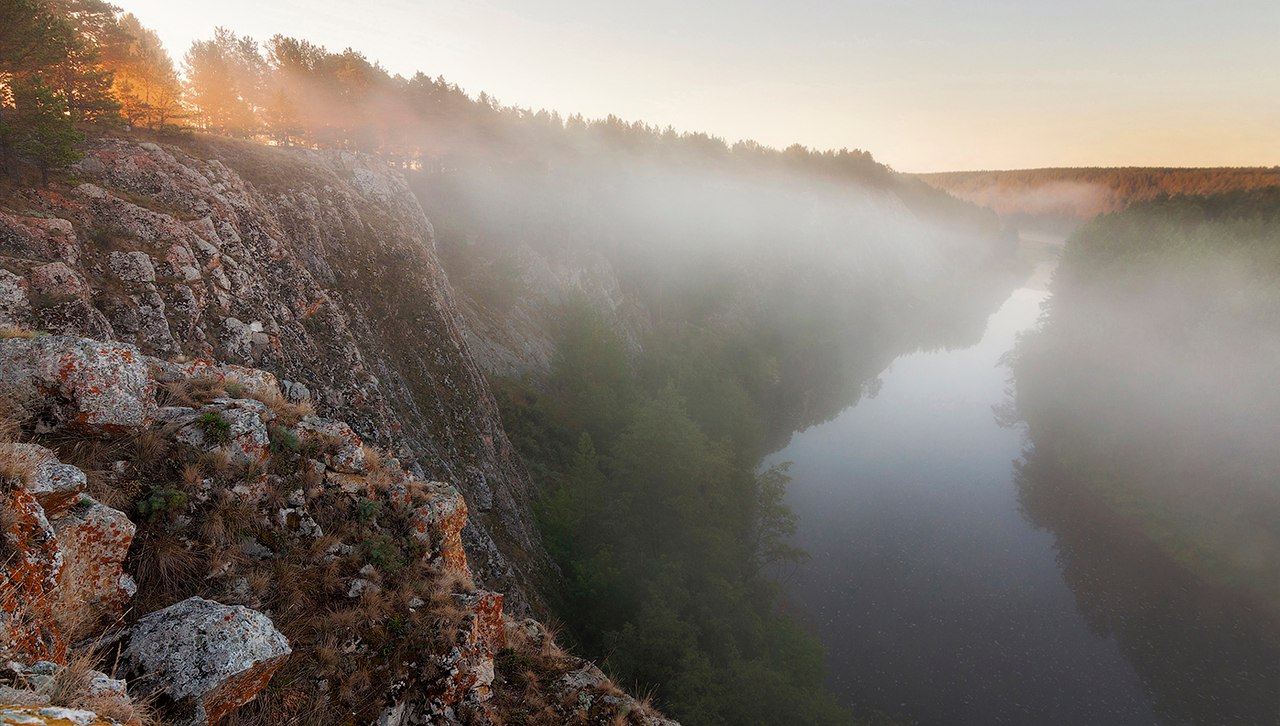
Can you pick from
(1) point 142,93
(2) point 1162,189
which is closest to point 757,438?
(1) point 142,93

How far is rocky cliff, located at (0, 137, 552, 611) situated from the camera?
11.4m

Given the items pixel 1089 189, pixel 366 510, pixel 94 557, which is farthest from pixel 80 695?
pixel 1089 189

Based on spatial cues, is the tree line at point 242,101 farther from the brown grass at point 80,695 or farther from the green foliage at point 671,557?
the green foliage at point 671,557

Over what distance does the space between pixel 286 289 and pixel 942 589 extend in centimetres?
3566

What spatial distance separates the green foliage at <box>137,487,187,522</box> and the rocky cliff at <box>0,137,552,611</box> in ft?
16.9

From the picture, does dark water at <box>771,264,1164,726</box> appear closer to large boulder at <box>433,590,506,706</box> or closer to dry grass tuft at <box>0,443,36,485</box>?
large boulder at <box>433,590,506,706</box>

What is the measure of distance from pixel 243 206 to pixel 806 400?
4915 centimetres

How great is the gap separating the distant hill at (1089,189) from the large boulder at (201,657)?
11385 cm

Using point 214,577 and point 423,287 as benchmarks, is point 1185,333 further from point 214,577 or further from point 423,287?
point 214,577

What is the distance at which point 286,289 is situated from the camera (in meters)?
16.5

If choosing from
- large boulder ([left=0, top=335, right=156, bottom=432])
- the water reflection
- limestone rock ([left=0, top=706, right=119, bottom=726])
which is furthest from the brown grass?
the water reflection

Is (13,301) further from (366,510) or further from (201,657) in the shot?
(201,657)

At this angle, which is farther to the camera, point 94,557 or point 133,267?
point 133,267

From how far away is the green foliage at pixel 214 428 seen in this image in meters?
7.11
